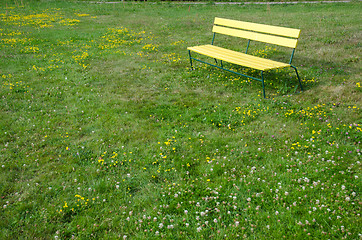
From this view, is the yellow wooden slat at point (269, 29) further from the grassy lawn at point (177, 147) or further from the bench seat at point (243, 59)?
the grassy lawn at point (177, 147)

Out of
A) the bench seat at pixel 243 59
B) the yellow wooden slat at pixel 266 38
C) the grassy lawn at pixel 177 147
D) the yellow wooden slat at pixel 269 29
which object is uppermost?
the yellow wooden slat at pixel 269 29

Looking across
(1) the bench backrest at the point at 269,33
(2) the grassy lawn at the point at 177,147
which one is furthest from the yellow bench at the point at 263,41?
(2) the grassy lawn at the point at 177,147

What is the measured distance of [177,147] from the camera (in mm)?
4457

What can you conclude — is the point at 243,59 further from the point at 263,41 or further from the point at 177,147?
the point at 177,147

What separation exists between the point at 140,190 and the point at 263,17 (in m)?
13.5

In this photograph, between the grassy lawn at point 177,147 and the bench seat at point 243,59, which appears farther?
the bench seat at point 243,59

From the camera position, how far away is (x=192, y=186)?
3574mm

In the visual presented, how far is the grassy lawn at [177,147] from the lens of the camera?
310 centimetres

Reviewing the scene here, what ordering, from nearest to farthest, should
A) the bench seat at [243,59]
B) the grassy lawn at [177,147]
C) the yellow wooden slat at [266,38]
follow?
the grassy lawn at [177,147]
the bench seat at [243,59]
the yellow wooden slat at [266,38]

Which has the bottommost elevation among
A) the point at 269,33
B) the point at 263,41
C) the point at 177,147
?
the point at 177,147

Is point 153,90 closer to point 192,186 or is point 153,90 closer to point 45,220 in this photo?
point 192,186

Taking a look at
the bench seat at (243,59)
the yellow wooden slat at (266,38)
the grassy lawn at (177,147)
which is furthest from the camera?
the yellow wooden slat at (266,38)

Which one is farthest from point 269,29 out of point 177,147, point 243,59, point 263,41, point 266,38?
point 177,147

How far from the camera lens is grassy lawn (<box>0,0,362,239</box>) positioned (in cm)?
310
